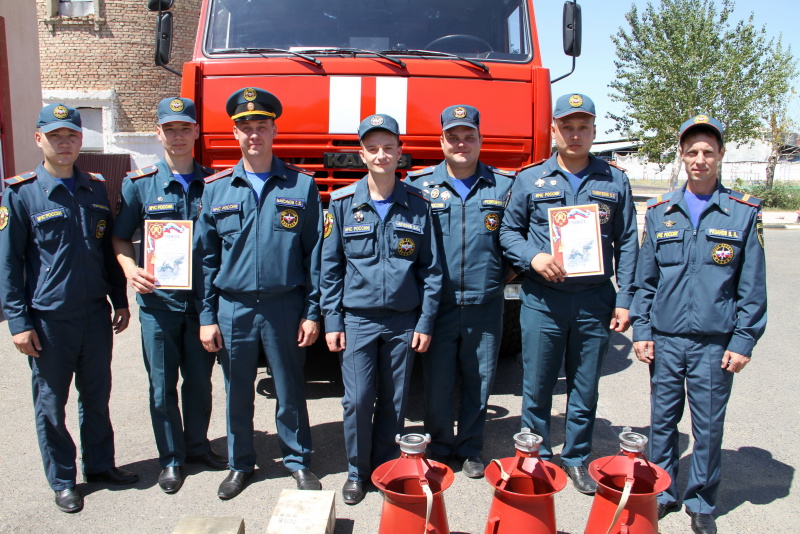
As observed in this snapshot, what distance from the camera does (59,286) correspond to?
3148 mm

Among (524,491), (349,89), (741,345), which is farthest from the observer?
(349,89)

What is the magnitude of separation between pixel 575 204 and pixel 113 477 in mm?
2850

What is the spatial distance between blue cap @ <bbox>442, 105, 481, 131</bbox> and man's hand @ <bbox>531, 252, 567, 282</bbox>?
775mm

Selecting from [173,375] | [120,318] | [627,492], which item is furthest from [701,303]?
[120,318]

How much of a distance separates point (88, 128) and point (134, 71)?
2111 mm

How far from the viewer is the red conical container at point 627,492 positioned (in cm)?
257

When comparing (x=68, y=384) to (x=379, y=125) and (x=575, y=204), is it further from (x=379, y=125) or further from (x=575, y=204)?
(x=575, y=204)

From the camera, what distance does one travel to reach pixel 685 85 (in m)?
18.1

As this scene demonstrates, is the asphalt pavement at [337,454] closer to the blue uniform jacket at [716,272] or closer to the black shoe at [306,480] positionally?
the black shoe at [306,480]

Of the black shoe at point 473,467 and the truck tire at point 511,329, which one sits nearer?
the black shoe at point 473,467

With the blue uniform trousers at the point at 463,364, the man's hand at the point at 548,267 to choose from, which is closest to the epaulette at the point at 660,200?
the man's hand at the point at 548,267

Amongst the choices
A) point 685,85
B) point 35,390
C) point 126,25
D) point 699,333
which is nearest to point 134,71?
point 126,25

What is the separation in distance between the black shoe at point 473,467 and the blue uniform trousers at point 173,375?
1479 mm

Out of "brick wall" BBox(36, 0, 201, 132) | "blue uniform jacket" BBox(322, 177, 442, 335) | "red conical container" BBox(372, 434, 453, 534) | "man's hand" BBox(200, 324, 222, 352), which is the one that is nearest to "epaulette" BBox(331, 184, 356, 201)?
"blue uniform jacket" BBox(322, 177, 442, 335)
